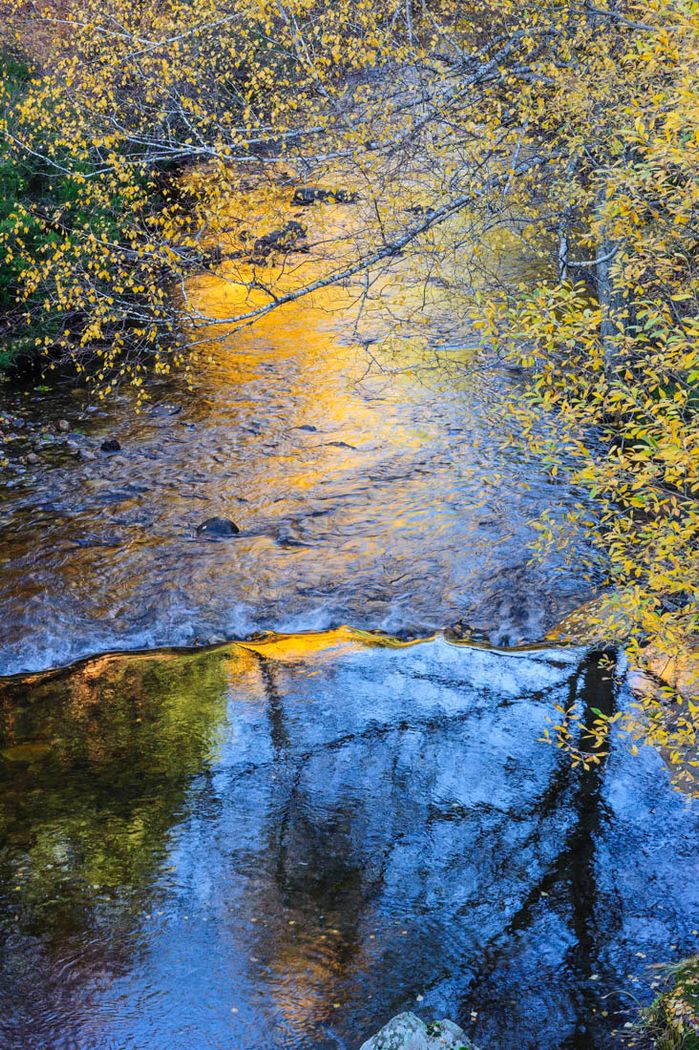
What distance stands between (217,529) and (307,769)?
12.4ft

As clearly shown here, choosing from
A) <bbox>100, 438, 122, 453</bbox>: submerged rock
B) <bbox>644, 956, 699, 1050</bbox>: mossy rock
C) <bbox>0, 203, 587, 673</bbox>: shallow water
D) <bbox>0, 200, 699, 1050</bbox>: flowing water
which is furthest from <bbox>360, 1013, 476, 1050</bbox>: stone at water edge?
<bbox>100, 438, 122, 453</bbox>: submerged rock

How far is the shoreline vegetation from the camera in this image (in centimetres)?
492

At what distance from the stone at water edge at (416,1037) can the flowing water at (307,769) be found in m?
0.68

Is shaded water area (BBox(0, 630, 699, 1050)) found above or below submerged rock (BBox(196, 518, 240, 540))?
below

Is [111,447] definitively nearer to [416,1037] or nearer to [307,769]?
[307,769]

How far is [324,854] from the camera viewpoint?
634 cm

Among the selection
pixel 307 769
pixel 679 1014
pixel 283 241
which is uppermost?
pixel 283 241

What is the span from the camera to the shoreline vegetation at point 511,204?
4.92 meters

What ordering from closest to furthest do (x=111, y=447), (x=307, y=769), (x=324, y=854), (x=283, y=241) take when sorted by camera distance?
(x=324, y=854) < (x=307, y=769) < (x=111, y=447) < (x=283, y=241)

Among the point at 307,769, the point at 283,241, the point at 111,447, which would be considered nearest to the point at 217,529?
the point at 111,447

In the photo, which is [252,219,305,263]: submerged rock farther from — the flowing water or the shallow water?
the flowing water

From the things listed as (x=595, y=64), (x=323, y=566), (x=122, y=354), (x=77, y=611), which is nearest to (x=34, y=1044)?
(x=77, y=611)

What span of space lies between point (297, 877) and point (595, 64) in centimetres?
798

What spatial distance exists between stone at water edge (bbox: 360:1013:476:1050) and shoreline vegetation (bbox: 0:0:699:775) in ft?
5.69
